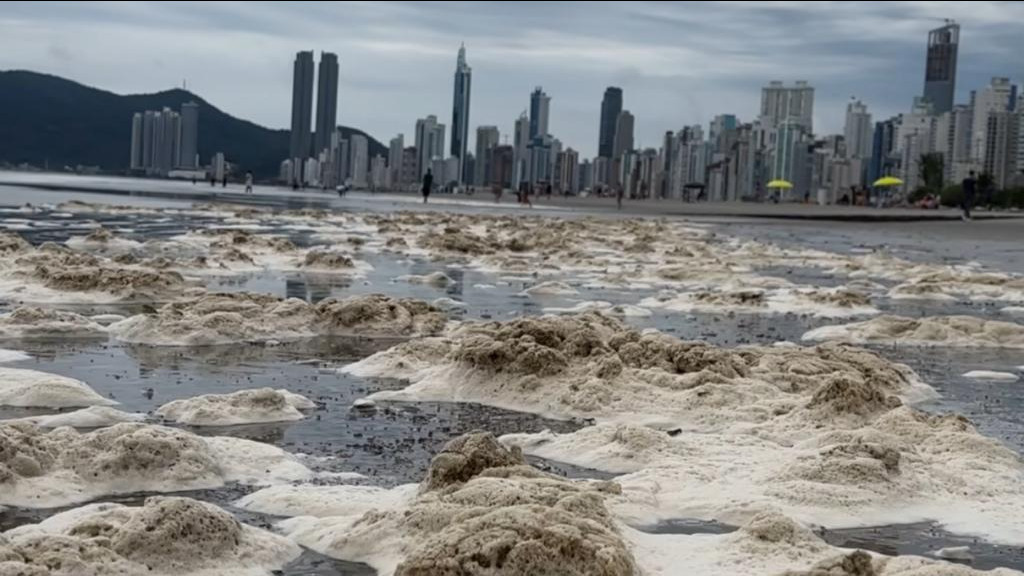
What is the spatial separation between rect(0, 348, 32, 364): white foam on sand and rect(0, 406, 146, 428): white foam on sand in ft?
7.39

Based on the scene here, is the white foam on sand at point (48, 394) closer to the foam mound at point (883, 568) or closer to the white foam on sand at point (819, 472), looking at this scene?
the white foam on sand at point (819, 472)

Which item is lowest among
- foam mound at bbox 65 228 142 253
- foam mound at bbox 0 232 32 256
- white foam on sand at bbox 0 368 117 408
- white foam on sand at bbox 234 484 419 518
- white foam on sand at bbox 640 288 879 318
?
white foam on sand at bbox 234 484 419 518

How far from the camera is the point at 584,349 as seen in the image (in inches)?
395

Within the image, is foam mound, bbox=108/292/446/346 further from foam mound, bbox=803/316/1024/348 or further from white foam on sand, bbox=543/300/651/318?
foam mound, bbox=803/316/1024/348

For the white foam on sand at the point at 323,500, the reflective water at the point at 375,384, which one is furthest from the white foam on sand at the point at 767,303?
the white foam on sand at the point at 323,500

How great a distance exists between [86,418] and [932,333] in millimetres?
9177

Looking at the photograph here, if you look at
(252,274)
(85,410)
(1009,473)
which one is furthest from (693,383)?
(252,274)

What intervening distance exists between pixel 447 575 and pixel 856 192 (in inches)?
4732

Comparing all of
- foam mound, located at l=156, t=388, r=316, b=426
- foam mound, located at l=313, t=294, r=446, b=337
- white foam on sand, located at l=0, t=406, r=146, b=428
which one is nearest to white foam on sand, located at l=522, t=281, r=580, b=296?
foam mound, located at l=313, t=294, r=446, b=337

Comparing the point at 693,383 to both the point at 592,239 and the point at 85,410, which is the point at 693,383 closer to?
the point at 85,410

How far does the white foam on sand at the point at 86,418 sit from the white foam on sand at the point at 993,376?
6.99 metres

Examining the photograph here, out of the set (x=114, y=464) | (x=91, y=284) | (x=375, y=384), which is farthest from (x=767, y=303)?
(x=114, y=464)

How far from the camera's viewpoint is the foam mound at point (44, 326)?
1139cm

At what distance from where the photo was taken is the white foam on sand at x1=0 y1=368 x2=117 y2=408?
8.26 m
